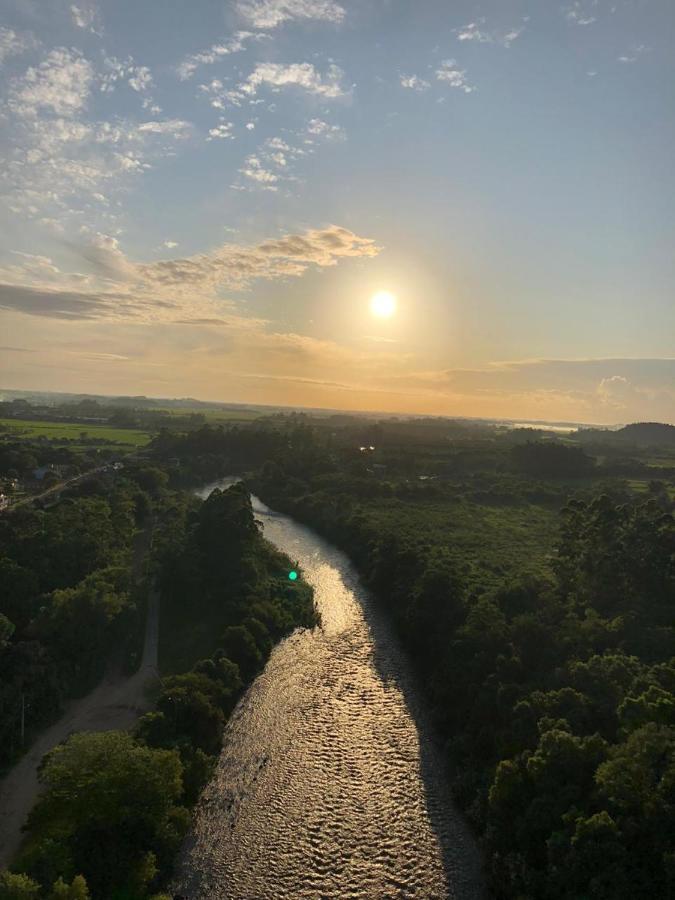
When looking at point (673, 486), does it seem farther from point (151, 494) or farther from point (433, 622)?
point (151, 494)

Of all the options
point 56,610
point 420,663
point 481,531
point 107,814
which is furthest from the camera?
point 481,531

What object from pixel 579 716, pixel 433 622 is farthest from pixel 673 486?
pixel 579 716

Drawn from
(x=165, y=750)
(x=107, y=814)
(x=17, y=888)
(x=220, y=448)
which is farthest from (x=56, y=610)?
(x=220, y=448)

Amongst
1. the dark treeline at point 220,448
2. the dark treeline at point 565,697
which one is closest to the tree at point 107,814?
the dark treeline at point 565,697

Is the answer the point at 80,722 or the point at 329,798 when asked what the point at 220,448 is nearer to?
the point at 80,722

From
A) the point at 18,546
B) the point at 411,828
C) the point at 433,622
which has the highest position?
the point at 18,546

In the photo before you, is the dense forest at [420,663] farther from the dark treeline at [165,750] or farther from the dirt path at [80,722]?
the dirt path at [80,722]
